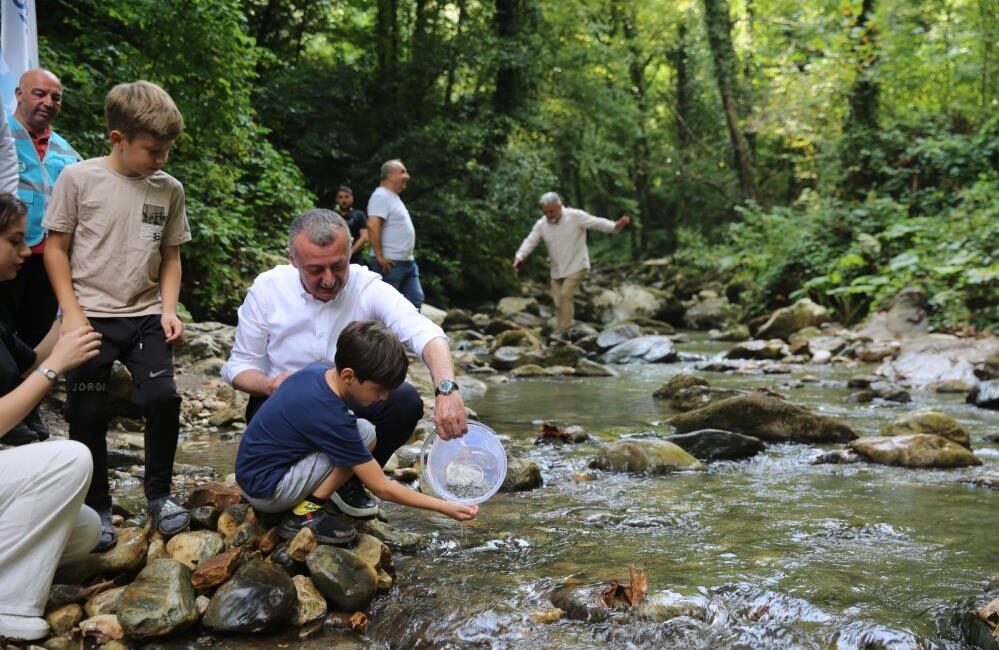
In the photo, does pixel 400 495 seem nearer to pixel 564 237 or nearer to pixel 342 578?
pixel 342 578

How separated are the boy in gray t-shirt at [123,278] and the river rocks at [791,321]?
10177 mm

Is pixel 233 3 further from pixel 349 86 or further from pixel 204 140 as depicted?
pixel 349 86

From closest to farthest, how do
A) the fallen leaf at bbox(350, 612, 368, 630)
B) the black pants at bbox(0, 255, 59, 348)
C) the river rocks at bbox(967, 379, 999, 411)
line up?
1. the fallen leaf at bbox(350, 612, 368, 630)
2. the black pants at bbox(0, 255, 59, 348)
3. the river rocks at bbox(967, 379, 999, 411)

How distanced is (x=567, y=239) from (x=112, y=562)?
8761 mm

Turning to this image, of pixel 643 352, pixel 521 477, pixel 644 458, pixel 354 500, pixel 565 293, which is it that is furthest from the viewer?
pixel 565 293

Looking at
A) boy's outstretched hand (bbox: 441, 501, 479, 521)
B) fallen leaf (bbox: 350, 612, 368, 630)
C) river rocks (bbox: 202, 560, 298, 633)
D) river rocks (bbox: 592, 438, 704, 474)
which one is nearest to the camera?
river rocks (bbox: 202, 560, 298, 633)

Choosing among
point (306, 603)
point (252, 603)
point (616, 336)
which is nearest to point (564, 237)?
point (616, 336)

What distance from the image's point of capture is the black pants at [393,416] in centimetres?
318

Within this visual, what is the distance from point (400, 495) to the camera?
2.79 metres

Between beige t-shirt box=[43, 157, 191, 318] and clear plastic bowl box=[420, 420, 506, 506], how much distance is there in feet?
3.82

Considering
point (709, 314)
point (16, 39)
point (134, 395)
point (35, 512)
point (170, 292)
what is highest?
point (16, 39)

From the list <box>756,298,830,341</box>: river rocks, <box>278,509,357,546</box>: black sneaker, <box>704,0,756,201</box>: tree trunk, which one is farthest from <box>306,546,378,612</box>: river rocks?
<box>704,0,756,201</box>: tree trunk

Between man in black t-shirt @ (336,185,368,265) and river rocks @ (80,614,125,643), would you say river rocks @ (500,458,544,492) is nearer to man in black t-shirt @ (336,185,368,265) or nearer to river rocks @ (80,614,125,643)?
river rocks @ (80,614,125,643)

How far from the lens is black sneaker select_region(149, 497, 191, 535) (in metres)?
2.95
